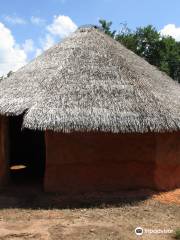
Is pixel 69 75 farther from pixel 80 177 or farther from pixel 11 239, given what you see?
pixel 11 239

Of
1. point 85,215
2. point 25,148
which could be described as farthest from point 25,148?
point 85,215

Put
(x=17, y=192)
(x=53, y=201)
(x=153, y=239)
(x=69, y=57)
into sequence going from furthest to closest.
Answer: (x=69, y=57)
(x=17, y=192)
(x=53, y=201)
(x=153, y=239)

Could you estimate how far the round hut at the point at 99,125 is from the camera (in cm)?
940

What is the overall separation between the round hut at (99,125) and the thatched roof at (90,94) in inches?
0.8

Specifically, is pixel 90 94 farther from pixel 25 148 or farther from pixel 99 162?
pixel 25 148

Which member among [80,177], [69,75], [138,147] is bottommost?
[80,177]

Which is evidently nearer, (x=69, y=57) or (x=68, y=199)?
(x=68, y=199)

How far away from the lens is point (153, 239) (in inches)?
283

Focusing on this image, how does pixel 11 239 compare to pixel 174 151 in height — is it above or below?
below

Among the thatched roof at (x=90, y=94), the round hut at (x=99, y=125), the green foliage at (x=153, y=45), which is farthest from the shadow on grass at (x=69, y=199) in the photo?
the green foliage at (x=153, y=45)

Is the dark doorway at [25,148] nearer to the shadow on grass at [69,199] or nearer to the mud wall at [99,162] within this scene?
the shadow on grass at [69,199]

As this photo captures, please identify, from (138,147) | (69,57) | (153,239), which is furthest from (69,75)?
(153,239)

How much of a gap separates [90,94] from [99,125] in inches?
39.3

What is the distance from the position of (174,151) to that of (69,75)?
3.00m
